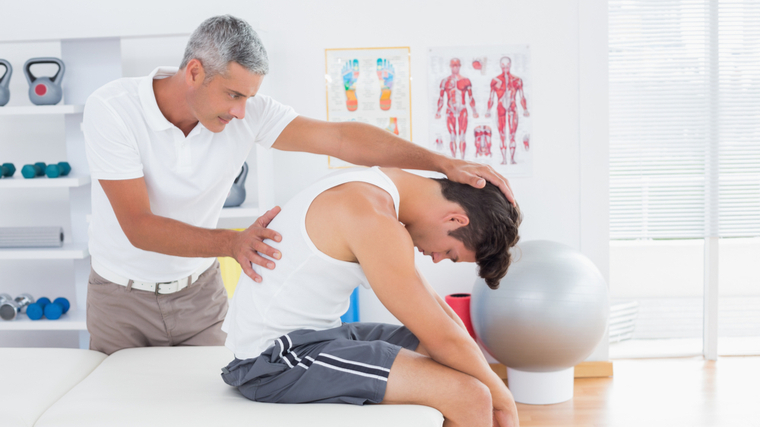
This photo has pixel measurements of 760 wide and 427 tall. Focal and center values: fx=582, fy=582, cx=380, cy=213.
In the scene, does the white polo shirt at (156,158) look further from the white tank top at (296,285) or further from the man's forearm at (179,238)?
the white tank top at (296,285)

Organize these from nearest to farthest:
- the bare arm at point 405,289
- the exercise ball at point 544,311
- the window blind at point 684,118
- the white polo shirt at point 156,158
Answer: the bare arm at point 405,289 → the white polo shirt at point 156,158 → the exercise ball at point 544,311 → the window blind at point 684,118

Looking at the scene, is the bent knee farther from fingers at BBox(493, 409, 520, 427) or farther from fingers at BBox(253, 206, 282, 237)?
fingers at BBox(253, 206, 282, 237)

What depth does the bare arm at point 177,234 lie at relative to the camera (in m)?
1.39

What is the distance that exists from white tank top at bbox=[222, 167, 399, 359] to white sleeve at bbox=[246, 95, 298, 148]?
0.56m

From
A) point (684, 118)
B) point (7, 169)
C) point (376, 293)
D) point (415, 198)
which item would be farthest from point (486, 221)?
point (7, 169)

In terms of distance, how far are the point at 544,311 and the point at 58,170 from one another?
91.1 inches

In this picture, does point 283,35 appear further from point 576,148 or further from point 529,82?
point 576,148

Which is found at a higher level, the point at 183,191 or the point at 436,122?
the point at 436,122

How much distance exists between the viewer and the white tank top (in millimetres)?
1328

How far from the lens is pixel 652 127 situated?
3104 mm

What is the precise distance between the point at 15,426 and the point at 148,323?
551mm

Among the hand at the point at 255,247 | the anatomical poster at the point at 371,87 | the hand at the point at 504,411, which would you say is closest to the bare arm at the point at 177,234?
the hand at the point at 255,247

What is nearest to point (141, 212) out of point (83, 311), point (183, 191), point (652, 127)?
point (183, 191)

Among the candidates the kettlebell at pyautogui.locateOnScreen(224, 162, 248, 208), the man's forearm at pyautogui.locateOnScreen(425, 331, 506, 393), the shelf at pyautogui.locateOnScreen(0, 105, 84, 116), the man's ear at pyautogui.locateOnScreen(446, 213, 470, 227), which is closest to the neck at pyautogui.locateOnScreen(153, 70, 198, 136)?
the man's ear at pyautogui.locateOnScreen(446, 213, 470, 227)
